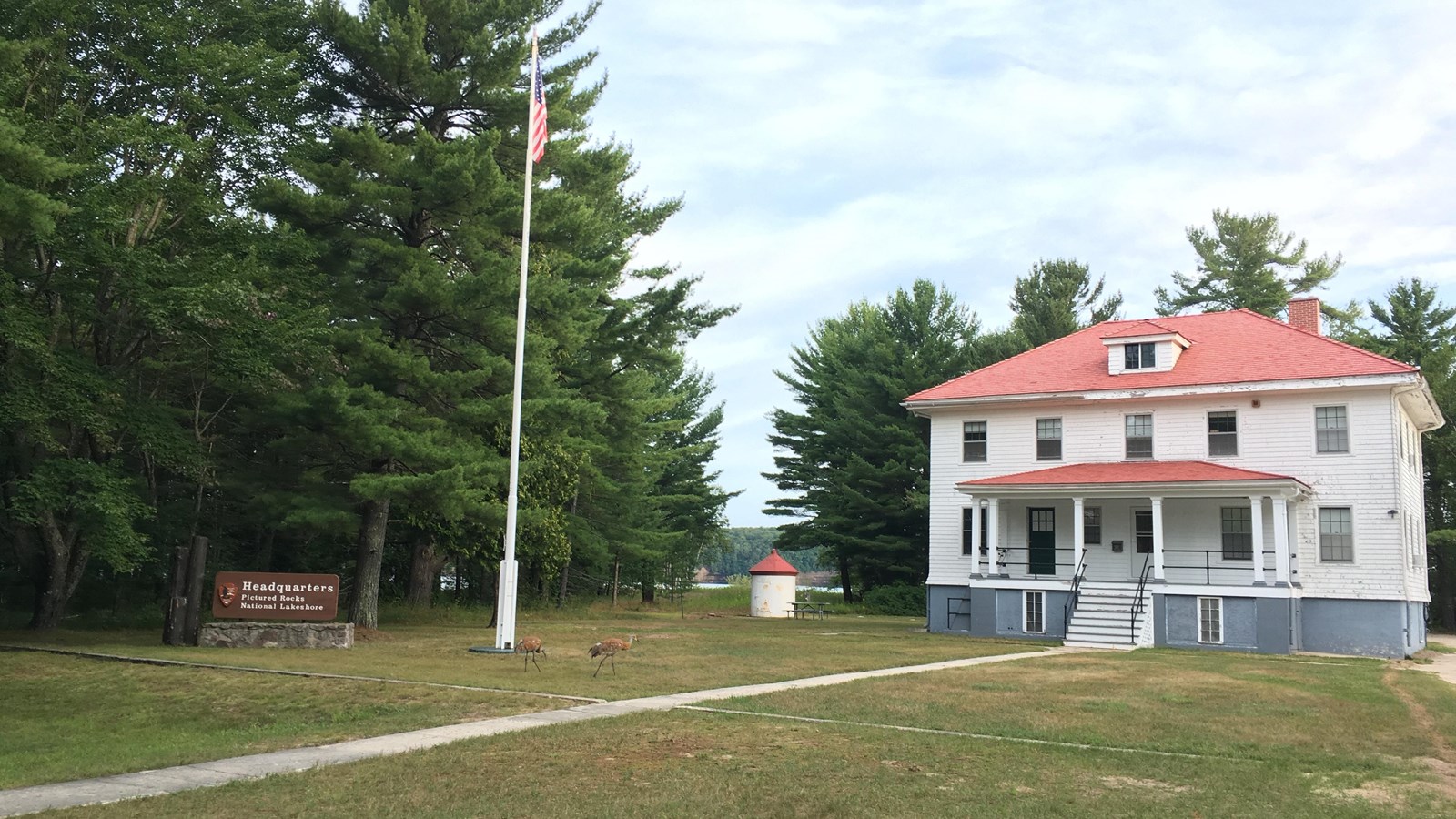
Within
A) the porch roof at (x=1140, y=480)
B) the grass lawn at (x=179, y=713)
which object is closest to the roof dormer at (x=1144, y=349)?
the porch roof at (x=1140, y=480)

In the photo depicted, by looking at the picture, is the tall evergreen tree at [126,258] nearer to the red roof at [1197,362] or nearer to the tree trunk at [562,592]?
the tree trunk at [562,592]

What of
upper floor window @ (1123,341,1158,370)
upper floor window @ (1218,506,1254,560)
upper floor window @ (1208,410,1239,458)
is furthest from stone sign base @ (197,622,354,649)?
upper floor window @ (1208,410,1239,458)

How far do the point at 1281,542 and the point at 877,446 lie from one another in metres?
24.5

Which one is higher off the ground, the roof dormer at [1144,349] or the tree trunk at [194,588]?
the roof dormer at [1144,349]

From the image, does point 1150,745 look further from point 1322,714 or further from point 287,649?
point 287,649

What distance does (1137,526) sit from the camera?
31953 millimetres

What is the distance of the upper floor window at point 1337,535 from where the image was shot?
2931 centimetres

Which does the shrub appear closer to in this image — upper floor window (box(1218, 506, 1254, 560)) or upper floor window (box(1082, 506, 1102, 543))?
upper floor window (box(1082, 506, 1102, 543))

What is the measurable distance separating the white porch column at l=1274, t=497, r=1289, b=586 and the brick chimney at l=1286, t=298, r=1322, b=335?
9885 millimetres

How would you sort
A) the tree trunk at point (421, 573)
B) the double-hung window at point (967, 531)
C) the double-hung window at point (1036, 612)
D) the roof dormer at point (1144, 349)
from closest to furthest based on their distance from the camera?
the double-hung window at point (1036, 612) → the roof dormer at point (1144, 349) → the double-hung window at point (967, 531) → the tree trunk at point (421, 573)

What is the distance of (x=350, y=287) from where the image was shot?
27.5 meters

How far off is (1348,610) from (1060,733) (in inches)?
819

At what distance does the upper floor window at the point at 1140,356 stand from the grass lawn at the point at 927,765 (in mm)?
18096

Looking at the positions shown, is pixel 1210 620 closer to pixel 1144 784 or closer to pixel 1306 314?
pixel 1306 314
